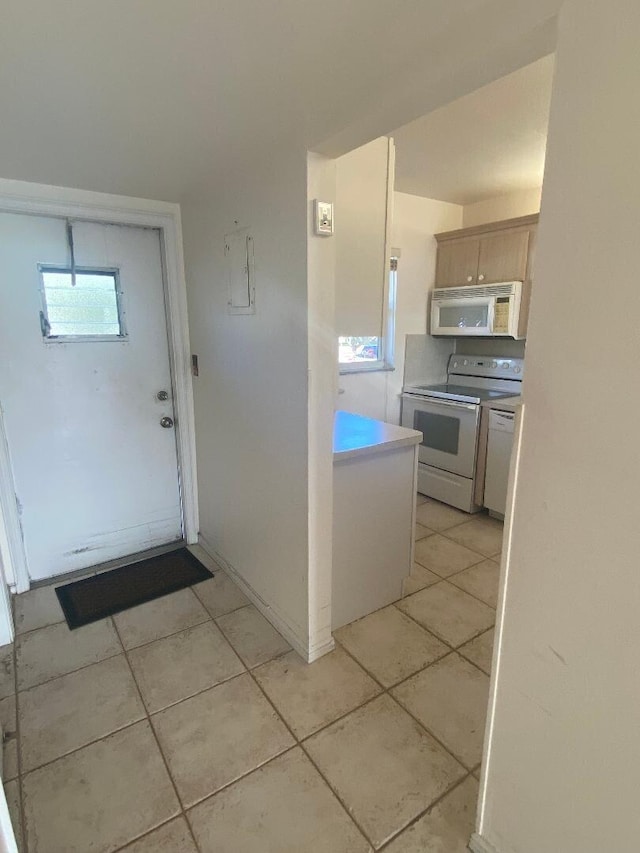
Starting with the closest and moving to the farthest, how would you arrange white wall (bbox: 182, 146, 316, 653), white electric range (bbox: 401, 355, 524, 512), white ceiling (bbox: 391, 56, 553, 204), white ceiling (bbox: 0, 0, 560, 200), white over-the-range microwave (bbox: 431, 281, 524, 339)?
white ceiling (bbox: 0, 0, 560, 200), white wall (bbox: 182, 146, 316, 653), white ceiling (bbox: 391, 56, 553, 204), white over-the-range microwave (bbox: 431, 281, 524, 339), white electric range (bbox: 401, 355, 524, 512)

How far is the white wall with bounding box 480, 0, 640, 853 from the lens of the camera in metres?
0.81

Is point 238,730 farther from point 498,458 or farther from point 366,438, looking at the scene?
point 498,458

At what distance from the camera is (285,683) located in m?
1.85

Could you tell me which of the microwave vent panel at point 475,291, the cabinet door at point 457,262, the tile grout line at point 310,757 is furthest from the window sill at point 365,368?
the tile grout line at point 310,757

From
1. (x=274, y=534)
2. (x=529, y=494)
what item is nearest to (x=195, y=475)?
(x=274, y=534)

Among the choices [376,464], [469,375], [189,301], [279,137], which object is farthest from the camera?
[469,375]

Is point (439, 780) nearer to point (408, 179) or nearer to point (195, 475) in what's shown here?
point (195, 475)

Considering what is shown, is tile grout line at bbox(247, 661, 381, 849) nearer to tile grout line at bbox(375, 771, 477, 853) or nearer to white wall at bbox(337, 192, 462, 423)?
tile grout line at bbox(375, 771, 477, 853)

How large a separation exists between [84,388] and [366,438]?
160 centimetres

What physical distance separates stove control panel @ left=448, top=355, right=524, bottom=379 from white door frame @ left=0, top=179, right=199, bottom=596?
7.73 ft

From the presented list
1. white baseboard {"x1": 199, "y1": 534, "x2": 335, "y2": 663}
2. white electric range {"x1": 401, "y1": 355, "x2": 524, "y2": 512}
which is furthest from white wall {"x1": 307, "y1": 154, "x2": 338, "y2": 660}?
white electric range {"x1": 401, "y1": 355, "x2": 524, "y2": 512}

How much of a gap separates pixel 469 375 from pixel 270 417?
242 cm

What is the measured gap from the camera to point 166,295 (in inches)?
104

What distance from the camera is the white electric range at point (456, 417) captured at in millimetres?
3312
